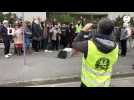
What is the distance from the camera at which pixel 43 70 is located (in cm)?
1231

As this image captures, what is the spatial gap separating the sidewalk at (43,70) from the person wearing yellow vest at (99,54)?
21.4 ft

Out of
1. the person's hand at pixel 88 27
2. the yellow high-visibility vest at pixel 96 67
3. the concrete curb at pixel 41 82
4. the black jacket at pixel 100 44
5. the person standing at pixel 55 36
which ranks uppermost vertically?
the person's hand at pixel 88 27

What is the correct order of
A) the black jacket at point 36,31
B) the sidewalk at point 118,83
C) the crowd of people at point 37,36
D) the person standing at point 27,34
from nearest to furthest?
the sidewalk at point 118,83 < the crowd of people at point 37,36 < the person standing at point 27,34 < the black jacket at point 36,31

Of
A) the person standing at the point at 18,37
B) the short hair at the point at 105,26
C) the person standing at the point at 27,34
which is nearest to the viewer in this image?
the short hair at the point at 105,26

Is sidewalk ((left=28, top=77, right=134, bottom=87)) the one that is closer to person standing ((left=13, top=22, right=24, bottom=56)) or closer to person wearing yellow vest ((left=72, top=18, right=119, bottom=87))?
person standing ((left=13, top=22, right=24, bottom=56))

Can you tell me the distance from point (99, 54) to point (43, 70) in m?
8.34

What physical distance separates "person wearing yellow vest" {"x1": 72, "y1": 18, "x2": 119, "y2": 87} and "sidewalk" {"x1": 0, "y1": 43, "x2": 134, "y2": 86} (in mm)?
6516

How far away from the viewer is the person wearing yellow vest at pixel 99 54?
407cm

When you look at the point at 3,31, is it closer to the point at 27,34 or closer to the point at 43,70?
the point at 27,34

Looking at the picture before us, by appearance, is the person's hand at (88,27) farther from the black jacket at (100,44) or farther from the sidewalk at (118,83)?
the sidewalk at (118,83)

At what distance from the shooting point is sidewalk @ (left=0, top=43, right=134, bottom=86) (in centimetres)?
1090

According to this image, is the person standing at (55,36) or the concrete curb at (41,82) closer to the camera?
the concrete curb at (41,82)

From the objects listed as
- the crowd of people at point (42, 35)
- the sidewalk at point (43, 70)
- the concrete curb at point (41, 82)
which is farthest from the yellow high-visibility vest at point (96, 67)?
the crowd of people at point (42, 35)
